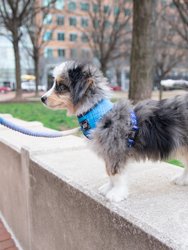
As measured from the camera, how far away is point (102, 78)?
233 centimetres

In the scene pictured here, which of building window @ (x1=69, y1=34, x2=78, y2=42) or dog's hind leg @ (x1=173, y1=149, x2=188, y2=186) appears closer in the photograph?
dog's hind leg @ (x1=173, y1=149, x2=188, y2=186)

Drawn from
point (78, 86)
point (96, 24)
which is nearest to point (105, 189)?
point (78, 86)

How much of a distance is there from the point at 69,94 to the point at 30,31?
90.1 ft

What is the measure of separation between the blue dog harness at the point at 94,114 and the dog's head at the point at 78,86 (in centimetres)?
3

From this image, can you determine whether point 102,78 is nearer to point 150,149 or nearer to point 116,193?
point 150,149

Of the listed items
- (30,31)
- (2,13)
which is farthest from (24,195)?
(30,31)

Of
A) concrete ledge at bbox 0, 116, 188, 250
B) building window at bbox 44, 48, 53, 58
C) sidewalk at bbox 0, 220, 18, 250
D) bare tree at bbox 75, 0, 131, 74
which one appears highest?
bare tree at bbox 75, 0, 131, 74

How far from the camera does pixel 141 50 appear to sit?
7414mm

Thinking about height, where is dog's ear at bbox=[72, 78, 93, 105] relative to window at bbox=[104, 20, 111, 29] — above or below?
below

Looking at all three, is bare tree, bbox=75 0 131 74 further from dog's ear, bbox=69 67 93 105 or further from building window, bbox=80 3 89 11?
dog's ear, bbox=69 67 93 105

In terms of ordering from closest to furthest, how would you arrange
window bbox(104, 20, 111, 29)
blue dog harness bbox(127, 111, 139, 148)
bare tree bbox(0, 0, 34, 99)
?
blue dog harness bbox(127, 111, 139, 148) → bare tree bbox(0, 0, 34, 99) → window bbox(104, 20, 111, 29)

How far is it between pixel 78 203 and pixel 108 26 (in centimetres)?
2892

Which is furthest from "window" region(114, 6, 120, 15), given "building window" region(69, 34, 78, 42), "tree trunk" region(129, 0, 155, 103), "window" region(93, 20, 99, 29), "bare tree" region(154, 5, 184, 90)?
"building window" region(69, 34, 78, 42)

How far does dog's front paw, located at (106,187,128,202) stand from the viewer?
2.21m
